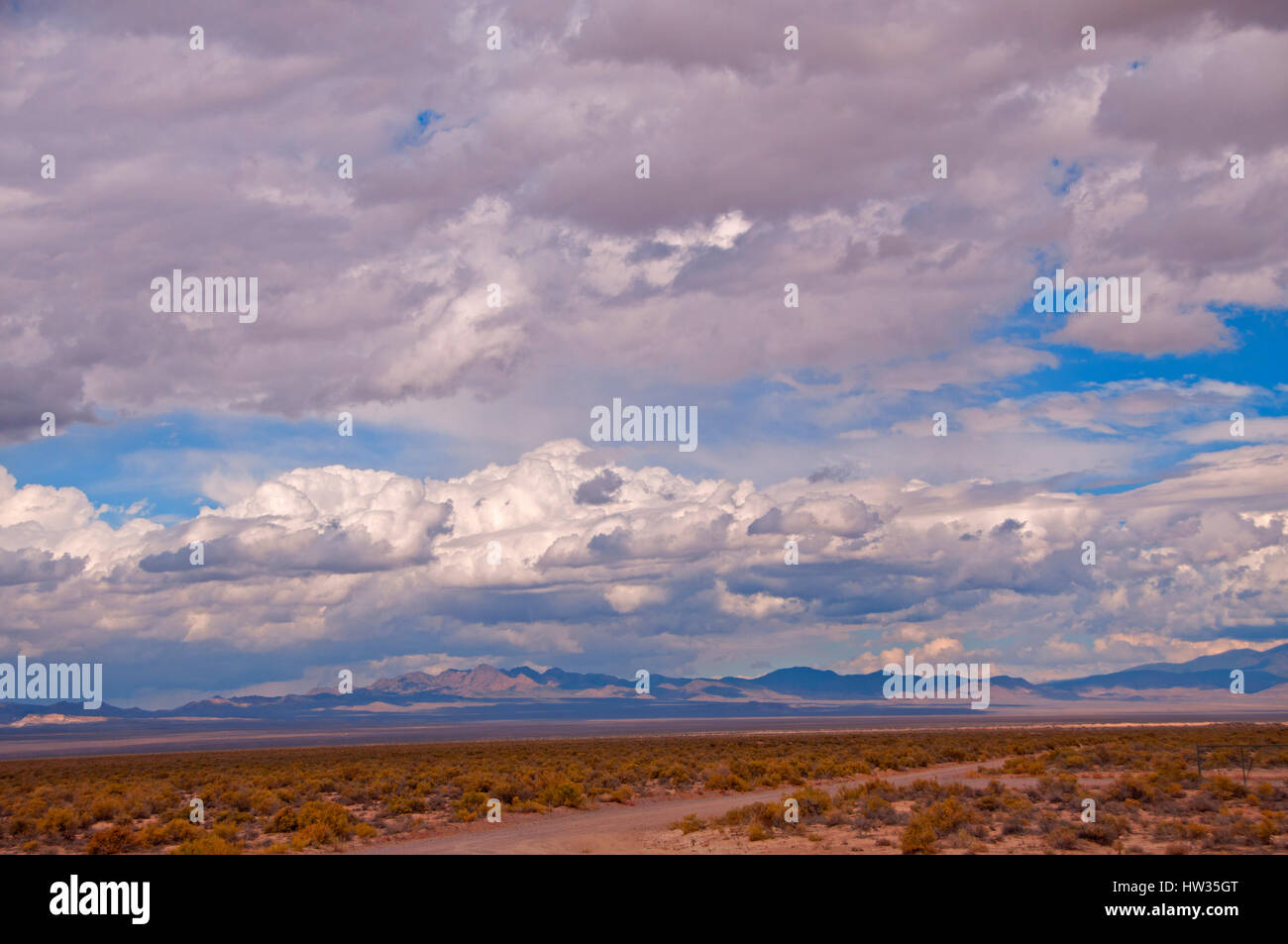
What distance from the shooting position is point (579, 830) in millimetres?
29719

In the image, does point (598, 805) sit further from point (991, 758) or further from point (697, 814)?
point (991, 758)

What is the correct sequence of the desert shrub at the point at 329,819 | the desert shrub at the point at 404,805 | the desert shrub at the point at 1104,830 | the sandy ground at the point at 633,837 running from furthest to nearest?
1. the desert shrub at the point at 404,805
2. the desert shrub at the point at 329,819
3. the sandy ground at the point at 633,837
4. the desert shrub at the point at 1104,830

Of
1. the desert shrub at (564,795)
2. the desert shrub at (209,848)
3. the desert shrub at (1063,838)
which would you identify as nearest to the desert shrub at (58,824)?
the desert shrub at (209,848)

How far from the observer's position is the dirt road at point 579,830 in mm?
26219

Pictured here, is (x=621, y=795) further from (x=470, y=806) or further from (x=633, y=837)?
(x=633, y=837)

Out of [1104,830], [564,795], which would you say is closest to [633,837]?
[564,795]

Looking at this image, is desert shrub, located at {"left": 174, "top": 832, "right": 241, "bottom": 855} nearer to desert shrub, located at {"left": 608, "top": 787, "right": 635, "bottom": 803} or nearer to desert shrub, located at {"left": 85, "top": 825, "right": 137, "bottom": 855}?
desert shrub, located at {"left": 85, "top": 825, "right": 137, "bottom": 855}

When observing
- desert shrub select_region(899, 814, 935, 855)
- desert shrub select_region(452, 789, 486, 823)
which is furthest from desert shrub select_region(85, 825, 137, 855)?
desert shrub select_region(899, 814, 935, 855)

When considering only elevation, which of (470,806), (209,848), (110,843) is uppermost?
(209,848)

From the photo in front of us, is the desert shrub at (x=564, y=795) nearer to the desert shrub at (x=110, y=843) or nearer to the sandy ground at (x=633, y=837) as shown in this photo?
the sandy ground at (x=633, y=837)

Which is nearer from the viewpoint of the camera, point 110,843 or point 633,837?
point 110,843
